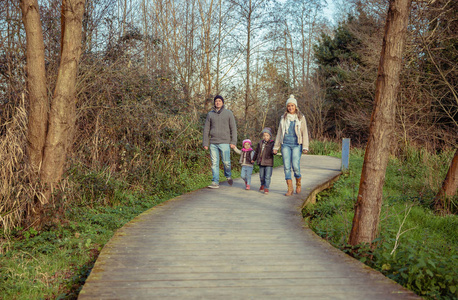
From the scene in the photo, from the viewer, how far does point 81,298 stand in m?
3.14

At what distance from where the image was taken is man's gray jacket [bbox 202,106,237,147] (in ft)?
28.1

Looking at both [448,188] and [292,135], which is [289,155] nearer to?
[292,135]

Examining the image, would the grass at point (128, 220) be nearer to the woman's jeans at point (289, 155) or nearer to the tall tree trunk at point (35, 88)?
the tall tree trunk at point (35, 88)

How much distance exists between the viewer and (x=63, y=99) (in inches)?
244

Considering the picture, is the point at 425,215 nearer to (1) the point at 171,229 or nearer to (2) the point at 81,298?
(1) the point at 171,229

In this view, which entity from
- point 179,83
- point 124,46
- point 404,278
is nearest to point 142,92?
point 124,46

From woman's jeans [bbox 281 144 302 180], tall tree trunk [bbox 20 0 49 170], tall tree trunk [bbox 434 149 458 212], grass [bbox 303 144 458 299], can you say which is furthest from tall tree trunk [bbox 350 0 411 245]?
tall tree trunk [bbox 20 0 49 170]

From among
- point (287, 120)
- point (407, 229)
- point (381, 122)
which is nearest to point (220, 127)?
point (287, 120)

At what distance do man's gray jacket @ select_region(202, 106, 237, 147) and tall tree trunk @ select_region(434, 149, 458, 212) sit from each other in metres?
4.98

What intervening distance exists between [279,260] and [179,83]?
406 inches

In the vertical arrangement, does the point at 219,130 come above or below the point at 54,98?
below

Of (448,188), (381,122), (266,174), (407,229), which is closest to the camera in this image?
(381,122)

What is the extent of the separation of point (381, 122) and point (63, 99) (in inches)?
191

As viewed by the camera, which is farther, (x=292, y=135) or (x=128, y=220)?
(x=292, y=135)
